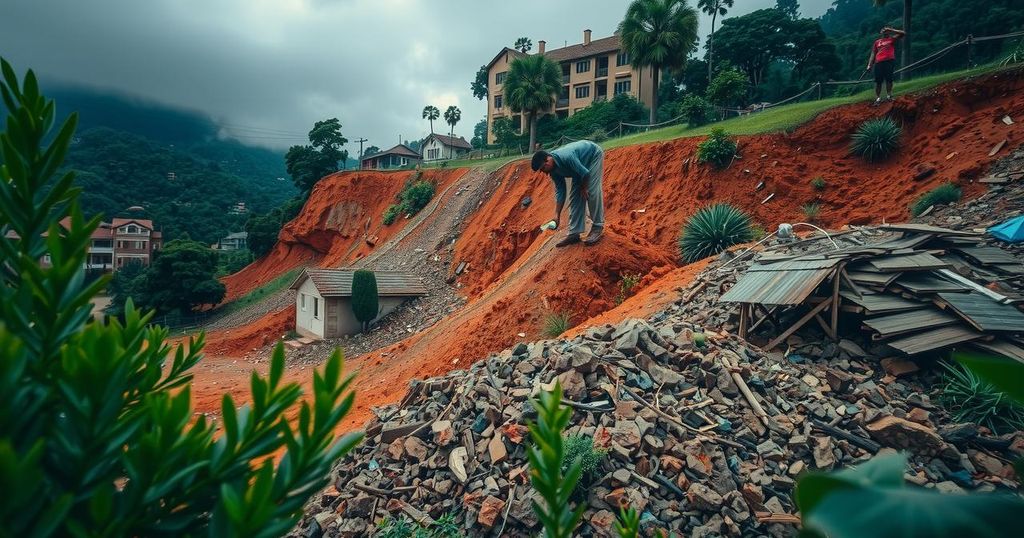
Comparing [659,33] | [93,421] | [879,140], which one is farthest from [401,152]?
[93,421]

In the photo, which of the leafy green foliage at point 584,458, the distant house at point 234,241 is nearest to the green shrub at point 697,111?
the leafy green foliage at point 584,458

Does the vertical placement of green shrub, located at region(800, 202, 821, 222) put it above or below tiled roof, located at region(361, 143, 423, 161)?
below

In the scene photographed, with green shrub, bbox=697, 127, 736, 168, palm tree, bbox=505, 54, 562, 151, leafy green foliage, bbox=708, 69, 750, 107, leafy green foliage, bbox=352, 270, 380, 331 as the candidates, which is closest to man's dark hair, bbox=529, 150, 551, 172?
green shrub, bbox=697, 127, 736, 168

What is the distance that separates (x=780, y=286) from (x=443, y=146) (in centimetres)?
6032

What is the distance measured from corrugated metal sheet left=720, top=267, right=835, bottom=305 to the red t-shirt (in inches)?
458

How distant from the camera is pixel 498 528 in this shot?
4668 mm

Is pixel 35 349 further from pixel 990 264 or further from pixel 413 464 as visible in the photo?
pixel 990 264

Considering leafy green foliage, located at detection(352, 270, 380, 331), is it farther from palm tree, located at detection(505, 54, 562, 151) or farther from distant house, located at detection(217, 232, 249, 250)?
distant house, located at detection(217, 232, 249, 250)

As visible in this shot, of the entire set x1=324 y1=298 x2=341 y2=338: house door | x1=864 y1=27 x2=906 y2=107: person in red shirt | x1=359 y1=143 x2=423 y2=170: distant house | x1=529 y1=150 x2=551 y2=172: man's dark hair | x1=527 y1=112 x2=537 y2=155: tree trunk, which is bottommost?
x1=324 y1=298 x2=341 y2=338: house door

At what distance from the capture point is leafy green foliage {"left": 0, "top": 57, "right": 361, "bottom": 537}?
0.79 metres

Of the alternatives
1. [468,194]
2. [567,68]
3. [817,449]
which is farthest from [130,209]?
[817,449]

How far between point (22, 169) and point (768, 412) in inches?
258

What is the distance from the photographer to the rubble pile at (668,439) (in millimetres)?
4688

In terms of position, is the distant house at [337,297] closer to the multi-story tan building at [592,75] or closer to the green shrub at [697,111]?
the green shrub at [697,111]
